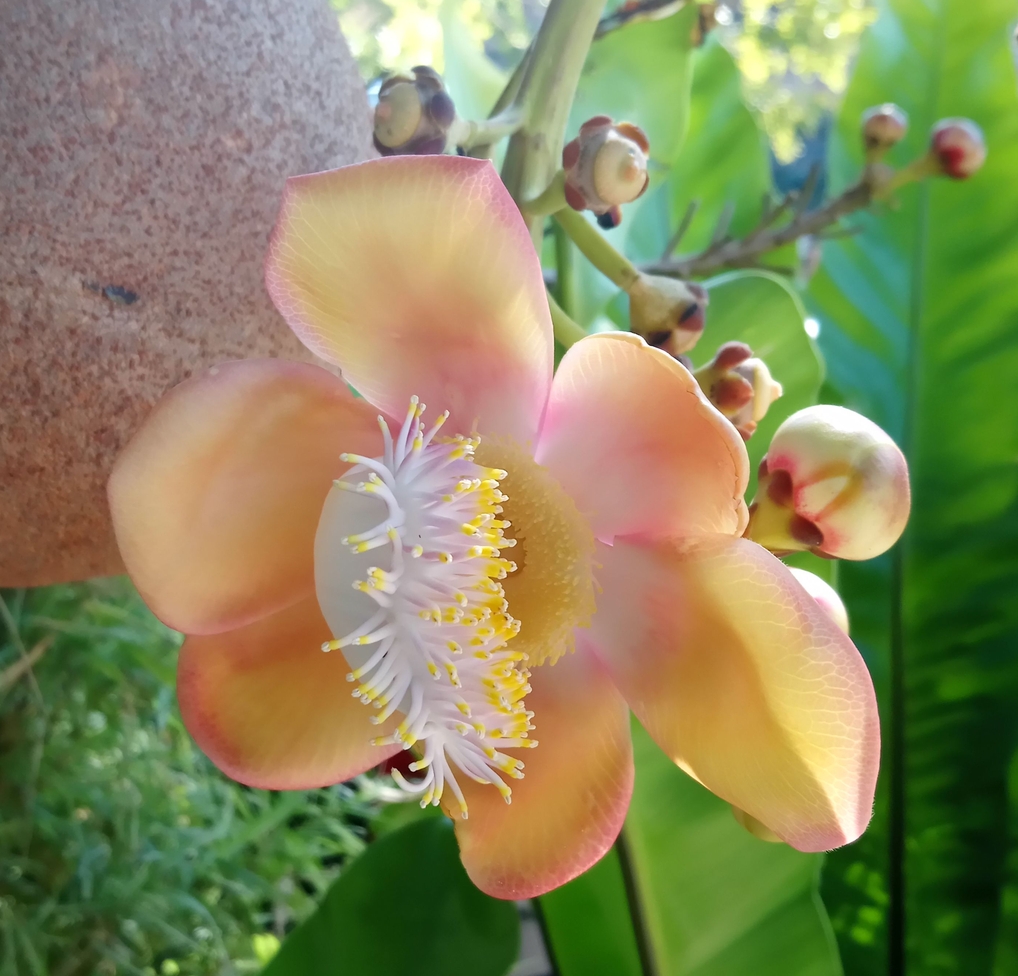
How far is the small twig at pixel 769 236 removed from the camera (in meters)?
0.58

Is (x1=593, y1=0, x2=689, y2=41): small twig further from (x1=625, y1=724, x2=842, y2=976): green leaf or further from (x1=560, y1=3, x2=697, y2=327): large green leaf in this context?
(x1=625, y1=724, x2=842, y2=976): green leaf

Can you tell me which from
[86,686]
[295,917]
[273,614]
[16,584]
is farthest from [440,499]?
[295,917]

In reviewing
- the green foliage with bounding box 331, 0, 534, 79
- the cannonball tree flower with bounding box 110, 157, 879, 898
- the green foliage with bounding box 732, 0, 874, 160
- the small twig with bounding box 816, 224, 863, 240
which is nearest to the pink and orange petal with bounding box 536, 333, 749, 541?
the cannonball tree flower with bounding box 110, 157, 879, 898

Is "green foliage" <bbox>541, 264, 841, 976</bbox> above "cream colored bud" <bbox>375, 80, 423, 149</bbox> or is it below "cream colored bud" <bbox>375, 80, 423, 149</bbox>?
below

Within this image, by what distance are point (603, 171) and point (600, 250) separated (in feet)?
0.16

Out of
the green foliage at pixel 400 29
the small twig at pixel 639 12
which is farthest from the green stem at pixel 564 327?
the green foliage at pixel 400 29

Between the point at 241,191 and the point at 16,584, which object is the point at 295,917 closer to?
the point at 16,584

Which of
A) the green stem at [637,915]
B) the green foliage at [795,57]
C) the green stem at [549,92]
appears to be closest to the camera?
the green stem at [549,92]

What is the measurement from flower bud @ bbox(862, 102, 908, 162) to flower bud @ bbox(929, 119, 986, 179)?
0.09 ft

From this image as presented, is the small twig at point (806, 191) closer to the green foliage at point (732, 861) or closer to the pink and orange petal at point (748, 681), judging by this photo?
the green foliage at point (732, 861)

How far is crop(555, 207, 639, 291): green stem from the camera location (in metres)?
0.34

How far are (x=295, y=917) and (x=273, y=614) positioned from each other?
563 millimetres

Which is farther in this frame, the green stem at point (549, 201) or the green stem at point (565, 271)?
the green stem at point (565, 271)

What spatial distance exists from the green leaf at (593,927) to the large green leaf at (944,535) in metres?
0.22
